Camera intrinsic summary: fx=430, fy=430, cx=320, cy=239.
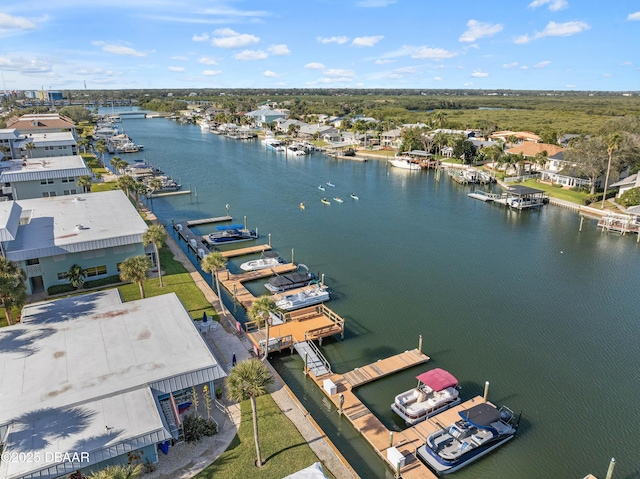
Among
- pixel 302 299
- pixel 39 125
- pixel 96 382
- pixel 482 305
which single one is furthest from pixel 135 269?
pixel 39 125

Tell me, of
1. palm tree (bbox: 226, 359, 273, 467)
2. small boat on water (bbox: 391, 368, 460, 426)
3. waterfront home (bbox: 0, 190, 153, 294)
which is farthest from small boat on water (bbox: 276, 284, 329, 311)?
palm tree (bbox: 226, 359, 273, 467)

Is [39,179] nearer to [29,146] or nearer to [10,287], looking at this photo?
[29,146]

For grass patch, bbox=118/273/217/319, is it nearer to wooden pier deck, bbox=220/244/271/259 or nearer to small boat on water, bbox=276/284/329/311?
small boat on water, bbox=276/284/329/311

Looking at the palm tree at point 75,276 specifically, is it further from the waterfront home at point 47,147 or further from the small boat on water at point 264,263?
the waterfront home at point 47,147

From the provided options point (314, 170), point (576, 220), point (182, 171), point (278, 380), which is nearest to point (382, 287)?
point (278, 380)

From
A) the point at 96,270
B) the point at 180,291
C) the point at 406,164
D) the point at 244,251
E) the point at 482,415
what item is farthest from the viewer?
the point at 406,164

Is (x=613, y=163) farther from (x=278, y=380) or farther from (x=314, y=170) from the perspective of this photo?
(x=278, y=380)

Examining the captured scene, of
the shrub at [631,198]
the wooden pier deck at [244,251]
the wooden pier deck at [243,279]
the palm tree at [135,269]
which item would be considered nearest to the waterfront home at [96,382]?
the palm tree at [135,269]
